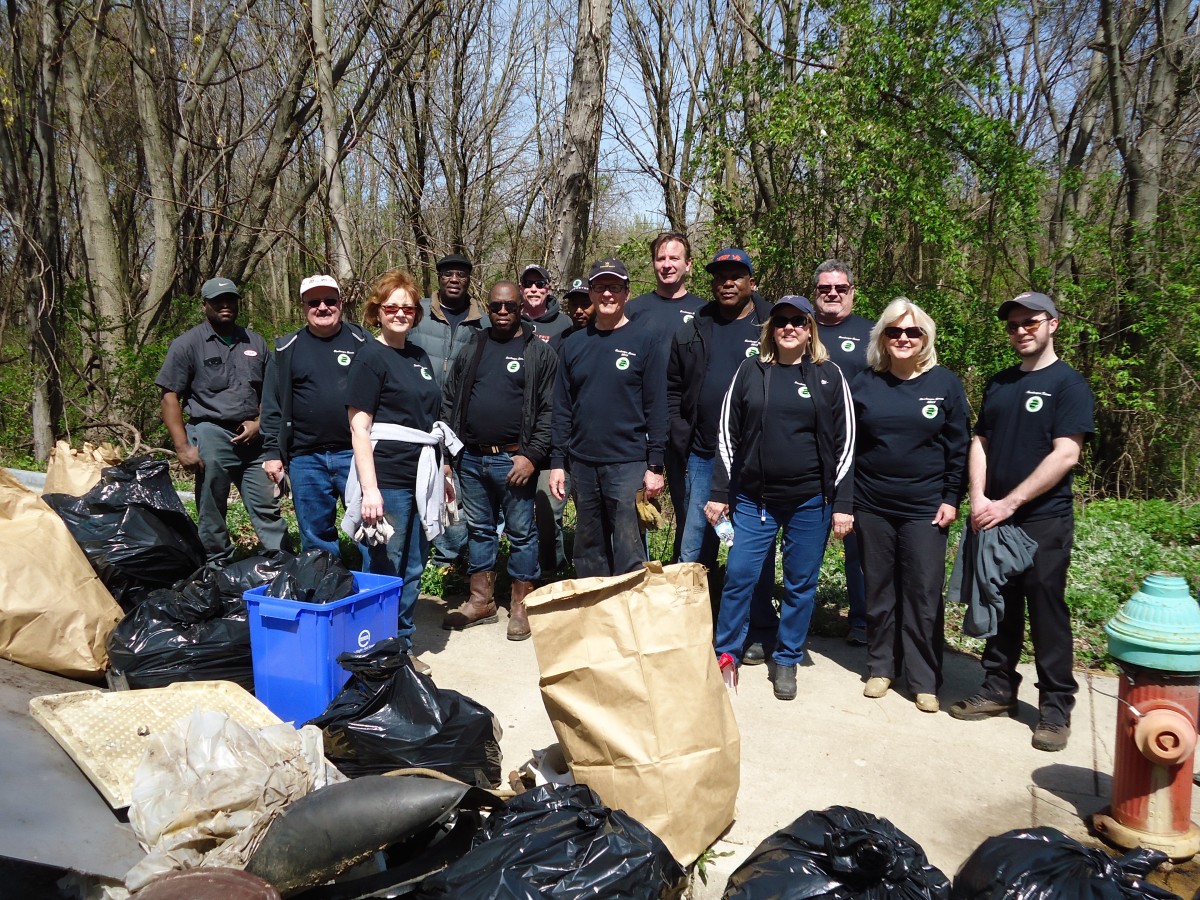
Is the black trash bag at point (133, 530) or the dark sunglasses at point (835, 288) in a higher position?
the dark sunglasses at point (835, 288)

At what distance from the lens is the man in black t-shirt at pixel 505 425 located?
16.8 feet

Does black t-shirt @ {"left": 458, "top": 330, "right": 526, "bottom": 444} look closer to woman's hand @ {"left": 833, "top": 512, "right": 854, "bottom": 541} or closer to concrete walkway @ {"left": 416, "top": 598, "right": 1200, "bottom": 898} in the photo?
concrete walkway @ {"left": 416, "top": 598, "right": 1200, "bottom": 898}

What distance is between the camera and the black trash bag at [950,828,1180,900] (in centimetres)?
237

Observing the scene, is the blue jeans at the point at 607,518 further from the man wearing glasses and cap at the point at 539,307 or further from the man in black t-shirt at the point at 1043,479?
the man in black t-shirt at the point at 1043,479

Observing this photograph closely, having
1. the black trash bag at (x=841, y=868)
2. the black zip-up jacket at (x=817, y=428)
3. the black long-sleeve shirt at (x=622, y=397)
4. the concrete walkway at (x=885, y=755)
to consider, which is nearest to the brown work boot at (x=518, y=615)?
the concrete walkway at (x=885, y=755)

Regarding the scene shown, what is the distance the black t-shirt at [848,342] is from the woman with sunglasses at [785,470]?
625 mm

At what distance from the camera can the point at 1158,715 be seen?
3.09m

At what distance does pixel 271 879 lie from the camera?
8.41 feet

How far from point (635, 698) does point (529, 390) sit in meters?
2.57

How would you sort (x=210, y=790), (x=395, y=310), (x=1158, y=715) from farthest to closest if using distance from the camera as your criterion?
(x=395, y=310) → (x=1158, y=715) → (x=210, y=790)

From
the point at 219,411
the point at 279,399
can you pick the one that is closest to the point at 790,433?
Answer: the point at 279,399

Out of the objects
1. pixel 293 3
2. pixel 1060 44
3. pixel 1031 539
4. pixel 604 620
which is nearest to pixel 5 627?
pixel 604 620

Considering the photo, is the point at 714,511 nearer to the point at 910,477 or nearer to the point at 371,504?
the point at 910,477

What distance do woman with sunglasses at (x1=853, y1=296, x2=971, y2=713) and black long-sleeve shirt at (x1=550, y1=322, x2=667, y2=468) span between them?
104 cm
